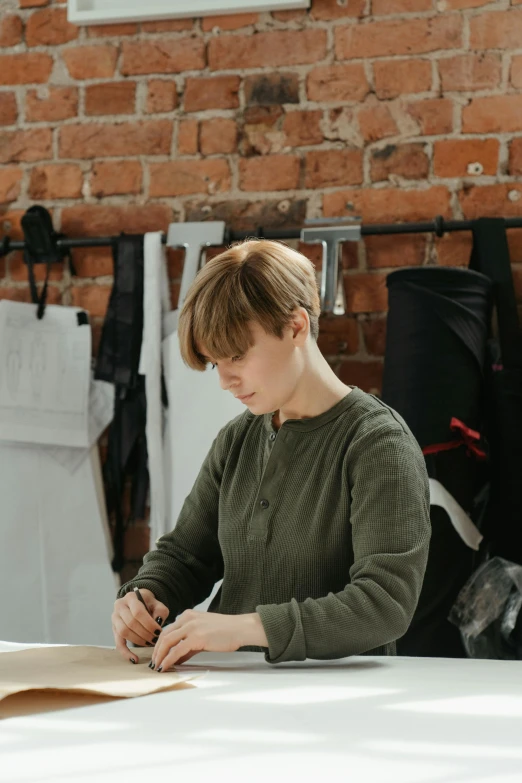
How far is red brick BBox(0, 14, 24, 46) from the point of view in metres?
2.29

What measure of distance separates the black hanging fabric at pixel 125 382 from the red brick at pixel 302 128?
1.35ft

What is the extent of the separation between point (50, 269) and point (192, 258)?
1.28 feet

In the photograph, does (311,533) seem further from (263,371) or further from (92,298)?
(92,298)

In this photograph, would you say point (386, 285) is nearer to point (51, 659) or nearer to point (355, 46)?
→ point (355, 46)

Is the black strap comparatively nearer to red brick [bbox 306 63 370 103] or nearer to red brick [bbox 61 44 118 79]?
red brick [bbox 306 63 370 103]

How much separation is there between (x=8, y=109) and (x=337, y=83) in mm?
807

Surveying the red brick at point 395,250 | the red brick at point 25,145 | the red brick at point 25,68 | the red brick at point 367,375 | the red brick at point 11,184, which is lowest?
the red brick at point 367,375

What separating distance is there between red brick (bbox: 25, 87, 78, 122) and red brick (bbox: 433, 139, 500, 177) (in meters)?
0.87

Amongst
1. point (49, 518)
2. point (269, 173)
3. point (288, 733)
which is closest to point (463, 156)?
point (269, 173)

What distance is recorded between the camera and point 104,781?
0.62 m

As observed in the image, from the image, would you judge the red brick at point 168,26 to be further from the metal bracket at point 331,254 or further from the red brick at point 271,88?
the metal bracket at point 331,254

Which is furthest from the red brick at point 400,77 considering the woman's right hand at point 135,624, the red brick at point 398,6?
the woman's right hand at point 135,624

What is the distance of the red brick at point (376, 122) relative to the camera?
2.09 m

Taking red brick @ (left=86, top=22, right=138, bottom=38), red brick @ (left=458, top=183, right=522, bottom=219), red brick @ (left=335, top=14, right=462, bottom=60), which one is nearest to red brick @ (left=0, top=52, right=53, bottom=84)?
red brick @ (left=86, top=22, right=138, bottom=38)
